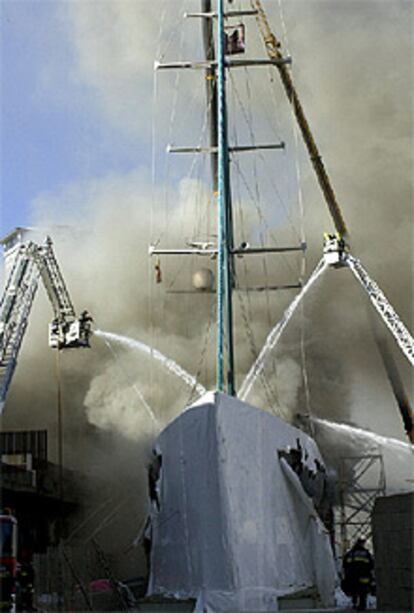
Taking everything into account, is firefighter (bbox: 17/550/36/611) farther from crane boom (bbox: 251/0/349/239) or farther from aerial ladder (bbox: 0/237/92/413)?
crane boom (bbox: 251/0/349/239)

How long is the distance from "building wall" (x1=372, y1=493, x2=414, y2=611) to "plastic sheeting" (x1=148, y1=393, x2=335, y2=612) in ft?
10.6

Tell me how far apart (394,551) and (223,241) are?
12302mm

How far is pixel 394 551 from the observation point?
593 inches

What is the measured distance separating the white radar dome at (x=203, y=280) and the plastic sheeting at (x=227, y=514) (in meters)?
13.4

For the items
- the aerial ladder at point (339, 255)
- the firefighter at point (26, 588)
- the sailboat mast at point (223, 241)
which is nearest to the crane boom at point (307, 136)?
the aerial ladder at point (339, 255)

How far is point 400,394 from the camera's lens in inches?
1684

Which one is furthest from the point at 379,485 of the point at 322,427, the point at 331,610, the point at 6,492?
the point at 331,610

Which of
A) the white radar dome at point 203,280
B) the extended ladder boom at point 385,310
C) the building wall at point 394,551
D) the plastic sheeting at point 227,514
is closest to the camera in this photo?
the building wall at point 394,551

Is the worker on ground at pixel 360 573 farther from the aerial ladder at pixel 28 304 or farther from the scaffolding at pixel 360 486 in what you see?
the aerial ladder at pixel 28 304

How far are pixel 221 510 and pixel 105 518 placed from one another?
21.6 m

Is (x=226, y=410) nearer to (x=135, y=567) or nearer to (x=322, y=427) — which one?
(x=135, y=567)

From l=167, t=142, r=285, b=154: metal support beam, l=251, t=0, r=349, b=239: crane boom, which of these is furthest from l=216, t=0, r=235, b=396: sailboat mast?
l=251, t=0, r=349, b=239: crane boom

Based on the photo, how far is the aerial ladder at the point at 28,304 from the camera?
37188 millimetres

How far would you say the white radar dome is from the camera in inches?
1321
